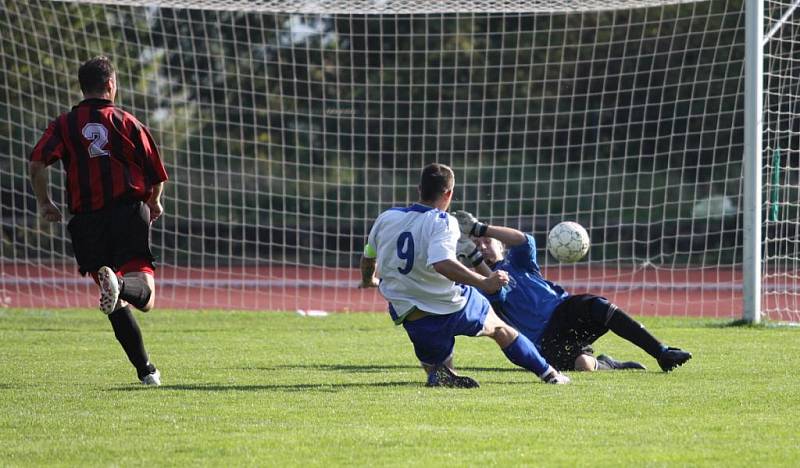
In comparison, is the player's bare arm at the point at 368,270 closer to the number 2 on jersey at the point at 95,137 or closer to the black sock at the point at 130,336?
the black sock at the point at 130,336

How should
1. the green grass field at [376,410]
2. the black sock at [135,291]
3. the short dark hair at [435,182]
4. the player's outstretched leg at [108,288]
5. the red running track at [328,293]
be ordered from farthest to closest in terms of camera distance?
1. the red running track at [328,293]
2. the short dark hair at [435,182]
3. the black sock at [135,291]
4. the player's outstretched leg at [108,288]
5. the green grass field at [376,410]

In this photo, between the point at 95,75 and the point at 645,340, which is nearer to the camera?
the point at 95,75

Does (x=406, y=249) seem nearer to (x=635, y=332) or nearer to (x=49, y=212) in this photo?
(x=635, y=332)

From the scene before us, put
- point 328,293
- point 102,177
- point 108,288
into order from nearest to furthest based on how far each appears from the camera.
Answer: point 108,288 → point 102,177 → point 328,293

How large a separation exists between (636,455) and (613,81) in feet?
74.3

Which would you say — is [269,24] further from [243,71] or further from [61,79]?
[61,79]

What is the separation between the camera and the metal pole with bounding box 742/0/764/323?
1206 centimetres

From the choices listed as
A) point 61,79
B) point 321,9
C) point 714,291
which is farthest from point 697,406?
point 61,79

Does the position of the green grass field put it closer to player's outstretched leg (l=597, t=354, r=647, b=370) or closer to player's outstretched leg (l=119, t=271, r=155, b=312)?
player's outstretched leg (l=597, t=354, r=647, b=370)

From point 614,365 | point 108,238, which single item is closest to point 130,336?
point 108,238

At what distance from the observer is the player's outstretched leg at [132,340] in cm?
707

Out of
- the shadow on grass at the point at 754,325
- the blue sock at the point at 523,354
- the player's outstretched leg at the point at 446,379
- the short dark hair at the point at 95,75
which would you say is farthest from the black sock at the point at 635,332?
the shadow on grass at the point at 754,325

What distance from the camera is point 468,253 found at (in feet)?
25.9

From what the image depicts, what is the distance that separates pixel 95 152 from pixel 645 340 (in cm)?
369
